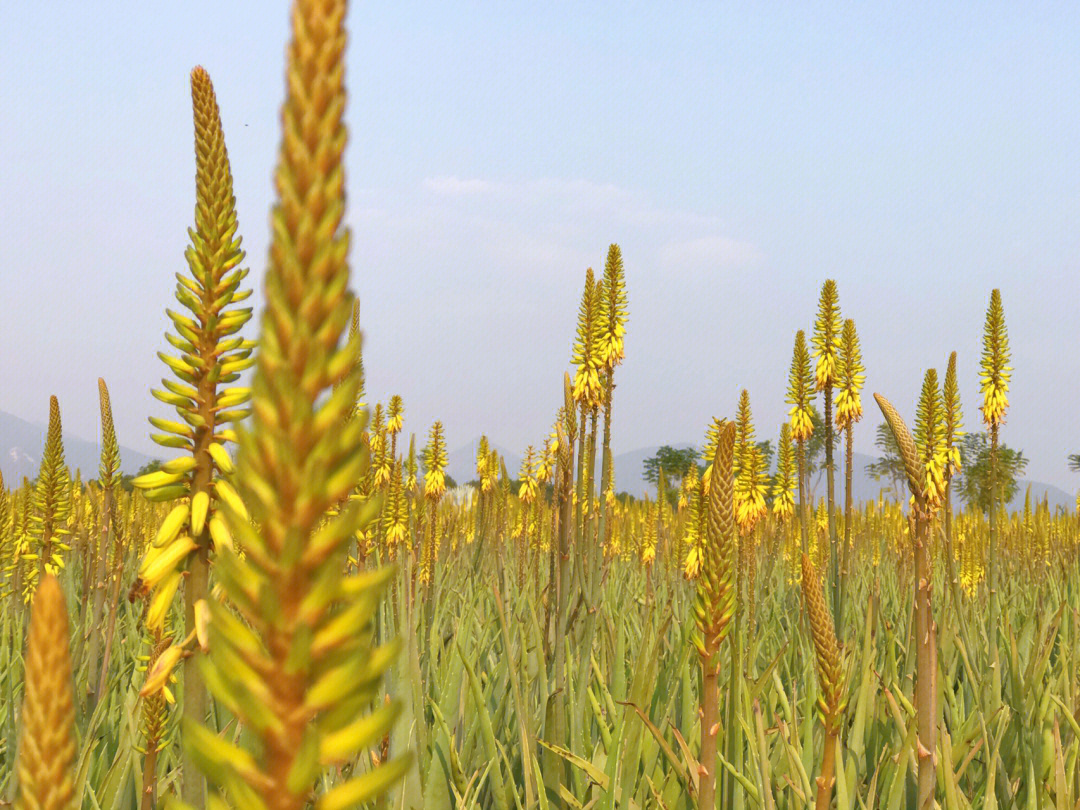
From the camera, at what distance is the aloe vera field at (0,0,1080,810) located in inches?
15.7

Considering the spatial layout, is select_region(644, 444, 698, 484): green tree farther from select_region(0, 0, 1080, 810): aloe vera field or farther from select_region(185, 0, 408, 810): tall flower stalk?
select_region(185, 0, 408, 810): tall flower stalk

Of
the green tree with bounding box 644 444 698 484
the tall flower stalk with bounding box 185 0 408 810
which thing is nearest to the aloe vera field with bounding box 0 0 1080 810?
the tall flower stalk with bounding box 185 0 408 810

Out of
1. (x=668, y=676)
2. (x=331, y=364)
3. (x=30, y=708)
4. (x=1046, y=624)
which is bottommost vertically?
(x=668, y=676)

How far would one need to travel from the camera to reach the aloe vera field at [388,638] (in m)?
0.40

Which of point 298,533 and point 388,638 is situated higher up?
point 298,533

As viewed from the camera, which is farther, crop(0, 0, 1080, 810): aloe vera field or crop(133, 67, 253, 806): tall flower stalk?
crop(133, 67, 253, 806): tall flower stalk

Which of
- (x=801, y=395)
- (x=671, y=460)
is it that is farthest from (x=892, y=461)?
(x=801, y=395)

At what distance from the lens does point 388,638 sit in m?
4.15

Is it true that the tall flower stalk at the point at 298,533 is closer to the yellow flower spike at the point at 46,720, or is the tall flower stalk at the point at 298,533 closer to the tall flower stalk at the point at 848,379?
the yellow flower spike at the point at 46,720

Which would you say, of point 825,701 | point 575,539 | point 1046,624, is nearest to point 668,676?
point 575,539

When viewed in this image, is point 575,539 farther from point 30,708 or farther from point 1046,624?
point 30,708

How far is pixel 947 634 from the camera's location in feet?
14.6

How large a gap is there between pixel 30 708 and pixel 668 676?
3.84 metres

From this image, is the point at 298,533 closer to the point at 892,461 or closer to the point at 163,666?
the point at 163,666
